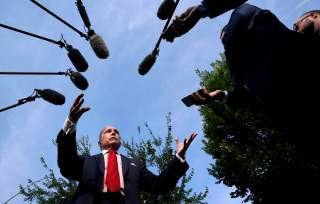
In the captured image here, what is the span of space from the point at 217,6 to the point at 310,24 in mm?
896

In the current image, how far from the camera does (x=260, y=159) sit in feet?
38.4

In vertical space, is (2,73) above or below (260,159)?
below

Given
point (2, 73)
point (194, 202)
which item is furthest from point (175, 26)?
point (194, 202)

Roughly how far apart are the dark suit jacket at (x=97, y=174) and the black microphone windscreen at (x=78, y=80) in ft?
3.32

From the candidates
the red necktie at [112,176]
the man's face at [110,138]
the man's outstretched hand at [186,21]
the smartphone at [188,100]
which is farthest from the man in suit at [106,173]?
the man's outstretched hand at [186,21]

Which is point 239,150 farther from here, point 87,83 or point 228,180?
point 87,83

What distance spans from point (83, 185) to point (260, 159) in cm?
897

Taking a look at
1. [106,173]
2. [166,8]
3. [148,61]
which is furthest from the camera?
[148,61]

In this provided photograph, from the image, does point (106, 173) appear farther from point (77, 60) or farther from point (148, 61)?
point (77, 60)

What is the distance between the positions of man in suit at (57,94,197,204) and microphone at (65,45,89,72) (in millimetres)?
825

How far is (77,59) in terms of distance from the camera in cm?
469

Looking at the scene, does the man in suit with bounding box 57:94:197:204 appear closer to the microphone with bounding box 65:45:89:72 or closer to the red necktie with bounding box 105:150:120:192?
the red necktie with bounding box 105:150:120:192

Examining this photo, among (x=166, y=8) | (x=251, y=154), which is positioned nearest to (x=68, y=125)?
(x=166, y=8)

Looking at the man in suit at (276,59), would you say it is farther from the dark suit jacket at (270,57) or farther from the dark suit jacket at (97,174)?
the dark suit jacket at (97,174)
